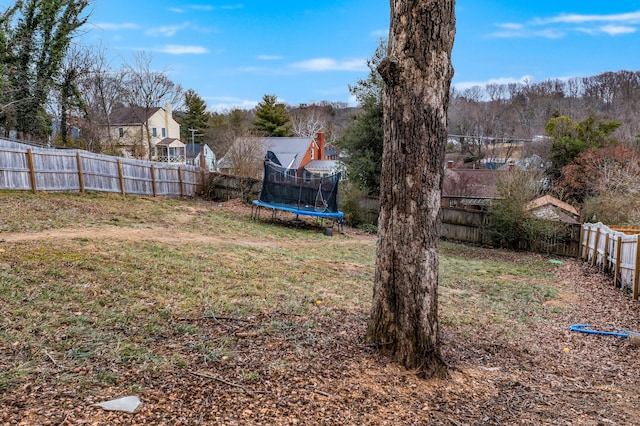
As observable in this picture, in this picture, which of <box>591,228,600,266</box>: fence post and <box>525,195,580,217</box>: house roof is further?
<box>525,195,580,217</box>: house roof

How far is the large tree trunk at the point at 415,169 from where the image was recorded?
269 centimetres

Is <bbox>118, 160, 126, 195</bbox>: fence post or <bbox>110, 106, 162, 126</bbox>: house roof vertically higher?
<bbox>110, 106, 162, 126</bbox>: house roof

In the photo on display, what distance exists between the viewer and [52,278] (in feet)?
13.5

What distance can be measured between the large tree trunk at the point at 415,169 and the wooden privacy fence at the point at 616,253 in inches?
244

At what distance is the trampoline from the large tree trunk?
988cm

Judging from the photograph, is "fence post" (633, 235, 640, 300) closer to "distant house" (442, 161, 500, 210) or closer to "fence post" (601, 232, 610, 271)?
"fence post" (601, 232, 610, 271)

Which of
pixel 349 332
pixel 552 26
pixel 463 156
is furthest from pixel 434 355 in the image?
pixel 463 156

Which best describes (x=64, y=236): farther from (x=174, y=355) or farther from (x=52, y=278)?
(x=174, y=355)

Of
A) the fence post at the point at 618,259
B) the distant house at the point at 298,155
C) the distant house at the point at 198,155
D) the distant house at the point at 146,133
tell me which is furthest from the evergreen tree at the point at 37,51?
the fence post at the point at 618,259

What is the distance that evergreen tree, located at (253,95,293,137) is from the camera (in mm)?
37625

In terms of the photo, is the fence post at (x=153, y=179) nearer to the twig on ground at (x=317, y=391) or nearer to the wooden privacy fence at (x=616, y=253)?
the twig on ground at (x=317, y=391)

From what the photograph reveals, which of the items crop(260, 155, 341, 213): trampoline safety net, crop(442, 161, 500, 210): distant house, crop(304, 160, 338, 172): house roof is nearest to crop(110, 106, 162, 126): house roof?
crop(304, 160, 338, 172): house roof

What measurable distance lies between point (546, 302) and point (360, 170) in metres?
11.0

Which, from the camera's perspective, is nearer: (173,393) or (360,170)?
(173,393)
